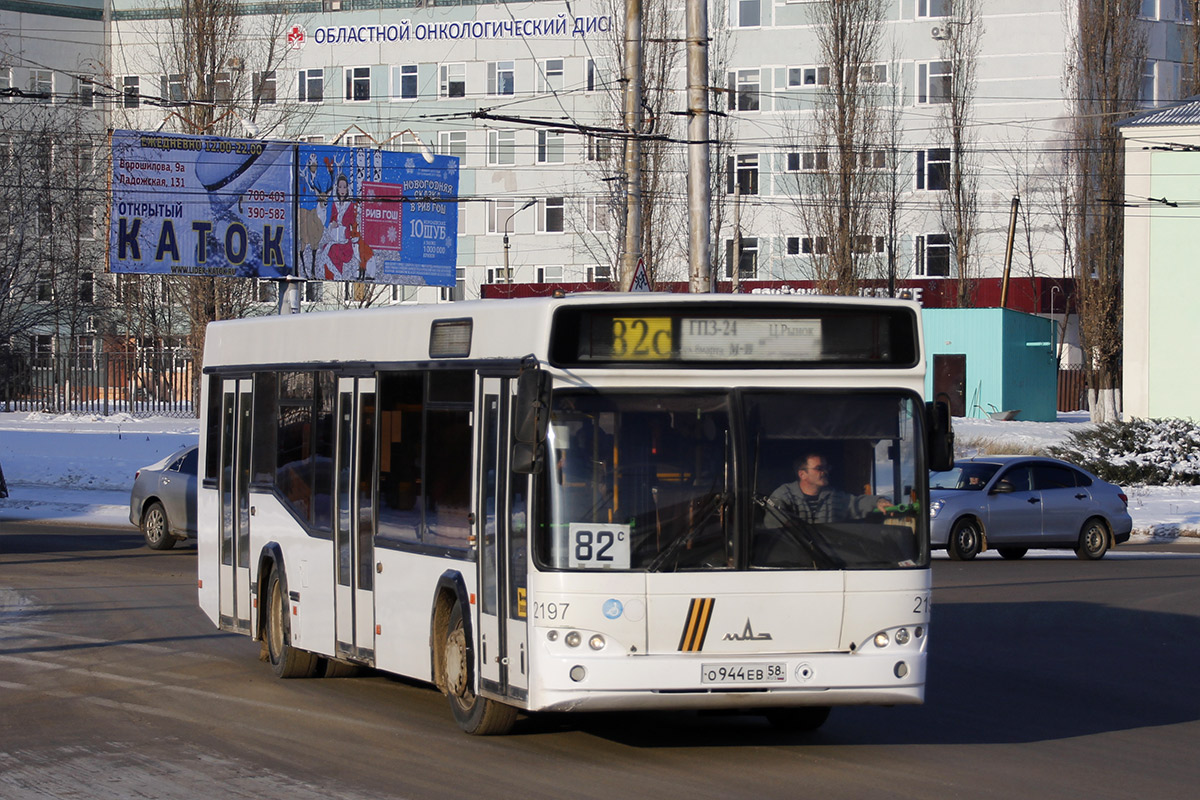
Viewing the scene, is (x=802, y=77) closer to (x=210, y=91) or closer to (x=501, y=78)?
(x=501, y=78)

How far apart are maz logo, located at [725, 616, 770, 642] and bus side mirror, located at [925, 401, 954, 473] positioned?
1375 mm

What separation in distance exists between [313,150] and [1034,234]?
3512cm

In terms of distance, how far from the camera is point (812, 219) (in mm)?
59281

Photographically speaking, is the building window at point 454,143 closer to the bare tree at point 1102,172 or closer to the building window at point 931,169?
the building window at point 931,169

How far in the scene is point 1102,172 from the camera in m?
58.0

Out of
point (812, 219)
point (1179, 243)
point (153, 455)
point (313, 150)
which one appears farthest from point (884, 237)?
point (153, 455)

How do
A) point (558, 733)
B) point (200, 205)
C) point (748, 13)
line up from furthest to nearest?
point (748, 13), point (200, 205), point (558, 733)

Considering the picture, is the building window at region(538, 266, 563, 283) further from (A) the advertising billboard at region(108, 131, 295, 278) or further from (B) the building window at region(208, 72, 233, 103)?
(A) the advertising billboard at region(108, 131, 295, 278)

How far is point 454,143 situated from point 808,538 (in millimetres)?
64187

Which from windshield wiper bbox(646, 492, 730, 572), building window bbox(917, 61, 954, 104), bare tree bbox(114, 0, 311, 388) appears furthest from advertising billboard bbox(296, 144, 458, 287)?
windshield wiper bbox(646, 492, 730, 572)

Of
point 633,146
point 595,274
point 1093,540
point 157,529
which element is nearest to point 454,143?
point 595,274

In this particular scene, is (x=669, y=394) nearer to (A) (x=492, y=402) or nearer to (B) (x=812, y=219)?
(A) (x=492, y=402)

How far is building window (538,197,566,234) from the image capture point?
7112 cm

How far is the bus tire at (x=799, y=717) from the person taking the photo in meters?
9.53
